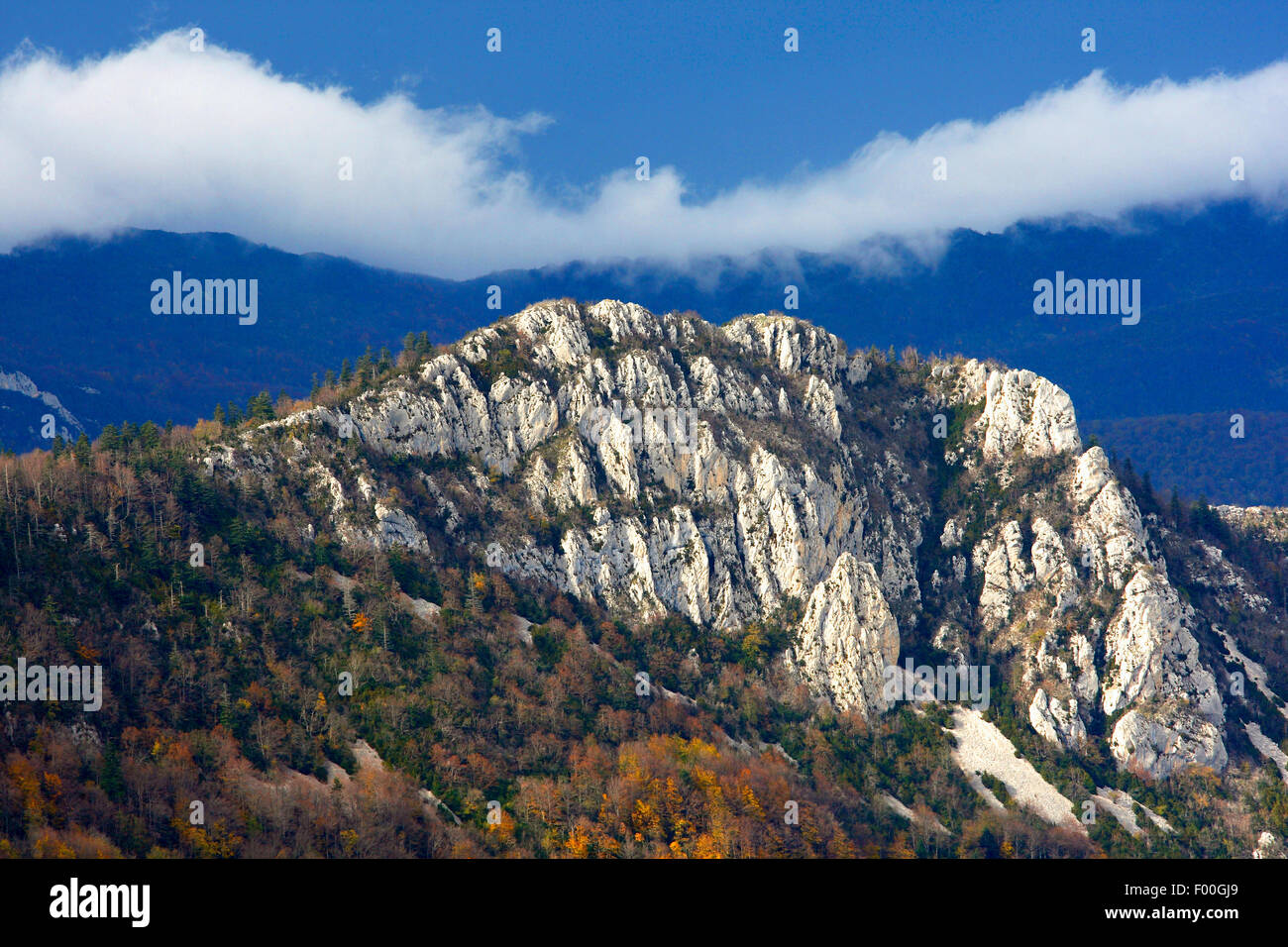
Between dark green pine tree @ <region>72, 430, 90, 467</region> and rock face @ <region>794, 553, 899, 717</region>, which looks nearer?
dark green pine tree @ <region>72, 430, 90, 467</region>

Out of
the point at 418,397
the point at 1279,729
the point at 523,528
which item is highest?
the point at 418,397

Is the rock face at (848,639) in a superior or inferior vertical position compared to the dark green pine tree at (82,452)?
inferior

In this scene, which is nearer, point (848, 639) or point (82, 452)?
point (82, 452)

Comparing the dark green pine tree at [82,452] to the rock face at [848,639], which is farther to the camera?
the rock face at [848,639]

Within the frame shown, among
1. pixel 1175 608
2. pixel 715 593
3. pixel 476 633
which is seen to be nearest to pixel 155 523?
pixel 476 633

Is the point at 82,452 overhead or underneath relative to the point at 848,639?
overhead

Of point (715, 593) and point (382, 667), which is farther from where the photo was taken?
point (715, 593)

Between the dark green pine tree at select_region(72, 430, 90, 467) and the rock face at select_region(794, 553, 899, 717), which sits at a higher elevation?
the dark green pine tree at select_region(72, 430, 90, 467)

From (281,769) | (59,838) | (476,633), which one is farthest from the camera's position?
(476,633)
